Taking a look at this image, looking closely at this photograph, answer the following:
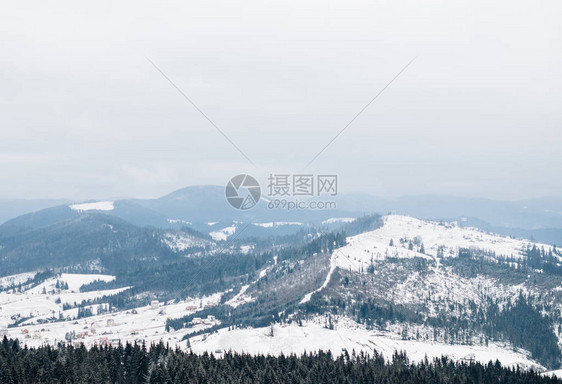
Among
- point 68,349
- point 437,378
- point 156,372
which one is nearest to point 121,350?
point 68,349

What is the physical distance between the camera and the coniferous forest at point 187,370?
137500 mm

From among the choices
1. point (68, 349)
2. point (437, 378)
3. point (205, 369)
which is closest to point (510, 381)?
point (437, 378)

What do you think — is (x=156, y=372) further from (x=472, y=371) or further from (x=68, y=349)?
(x=472, y=371)

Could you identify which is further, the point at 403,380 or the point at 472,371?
the point at 472,371

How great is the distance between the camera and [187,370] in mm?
145000

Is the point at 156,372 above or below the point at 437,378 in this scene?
above

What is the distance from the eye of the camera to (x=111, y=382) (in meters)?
137

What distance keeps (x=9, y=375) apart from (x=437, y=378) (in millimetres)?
126748

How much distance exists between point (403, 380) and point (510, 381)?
135 feet

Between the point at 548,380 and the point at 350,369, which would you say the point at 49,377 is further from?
the point at 548,380

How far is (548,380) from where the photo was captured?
18262 centimetres

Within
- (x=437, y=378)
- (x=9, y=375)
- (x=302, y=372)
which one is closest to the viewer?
(x=9, y=375)

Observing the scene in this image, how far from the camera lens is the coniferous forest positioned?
13750cm

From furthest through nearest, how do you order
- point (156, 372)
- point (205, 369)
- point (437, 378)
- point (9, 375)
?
point (437, 378) → point (205, 369) → point (156, 372) → point (9, 375)
